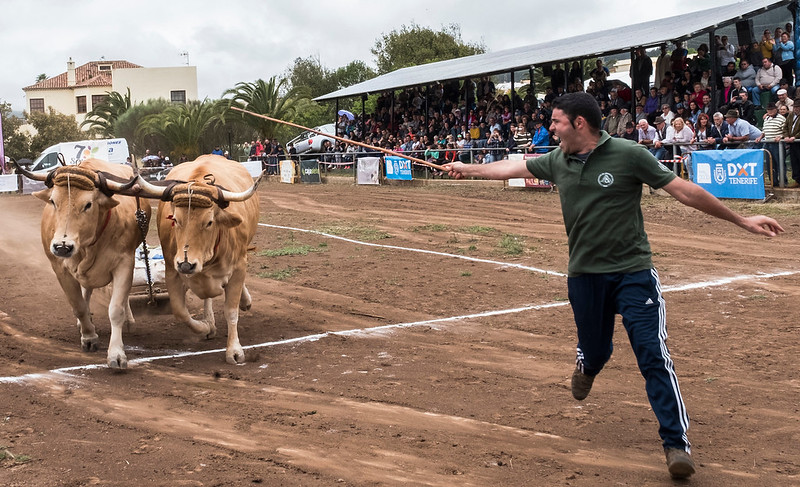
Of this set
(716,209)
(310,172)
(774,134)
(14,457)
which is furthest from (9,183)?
(716,209)

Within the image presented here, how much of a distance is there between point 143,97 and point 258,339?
77.7 metres

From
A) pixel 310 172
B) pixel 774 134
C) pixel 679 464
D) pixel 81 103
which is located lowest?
pixel 679 464

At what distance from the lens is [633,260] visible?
17.9ft

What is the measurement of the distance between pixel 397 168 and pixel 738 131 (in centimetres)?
1346

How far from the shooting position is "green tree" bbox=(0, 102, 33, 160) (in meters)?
68.4

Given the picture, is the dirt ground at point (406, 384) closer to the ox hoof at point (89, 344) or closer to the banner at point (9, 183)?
the ox hoof at point (89, 344)

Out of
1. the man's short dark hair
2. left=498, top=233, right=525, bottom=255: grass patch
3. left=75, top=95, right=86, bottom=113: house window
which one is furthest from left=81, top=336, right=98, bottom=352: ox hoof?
left=75, top=95, right=86, bottom=113: house window

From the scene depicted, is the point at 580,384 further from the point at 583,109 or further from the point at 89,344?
the point at 89,344

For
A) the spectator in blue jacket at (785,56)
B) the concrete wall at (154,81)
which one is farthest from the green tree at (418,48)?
the spectator in blue jacket at (785,56)

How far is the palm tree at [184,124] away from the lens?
186ft

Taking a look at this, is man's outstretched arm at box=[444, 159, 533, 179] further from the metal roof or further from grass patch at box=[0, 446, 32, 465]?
the metal roof

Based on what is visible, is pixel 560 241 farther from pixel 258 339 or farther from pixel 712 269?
pixel 258 339

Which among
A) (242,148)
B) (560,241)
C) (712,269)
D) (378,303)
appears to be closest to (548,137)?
(560,241)

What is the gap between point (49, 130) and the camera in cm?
7094
